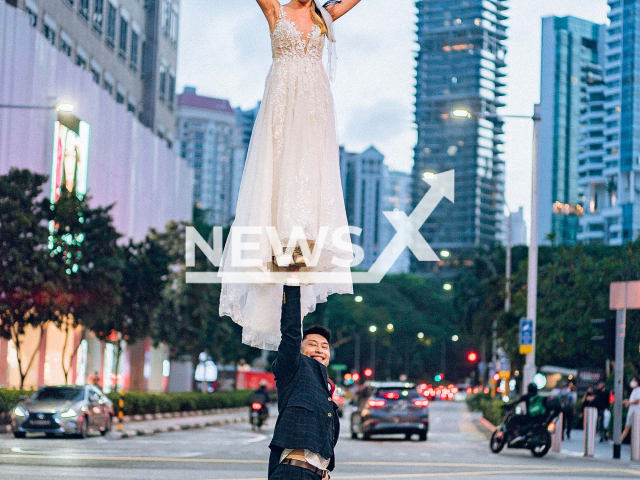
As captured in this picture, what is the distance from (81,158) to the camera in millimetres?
43906

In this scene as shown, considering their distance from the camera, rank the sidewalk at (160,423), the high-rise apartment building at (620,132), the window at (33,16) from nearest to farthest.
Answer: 1. the sidewalk at (160,423)
2. the window at (33,16)
3. the high-rise apartment building at (620,132)

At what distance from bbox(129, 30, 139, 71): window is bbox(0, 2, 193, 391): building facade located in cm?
456

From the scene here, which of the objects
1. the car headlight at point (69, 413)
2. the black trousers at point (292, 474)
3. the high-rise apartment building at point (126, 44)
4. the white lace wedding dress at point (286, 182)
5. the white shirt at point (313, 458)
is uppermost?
the high-rise apartment building at point (126, 44)

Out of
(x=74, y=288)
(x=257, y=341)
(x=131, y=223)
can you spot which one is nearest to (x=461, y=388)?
(x=131, y=223)

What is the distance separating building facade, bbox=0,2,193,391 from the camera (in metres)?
36.3

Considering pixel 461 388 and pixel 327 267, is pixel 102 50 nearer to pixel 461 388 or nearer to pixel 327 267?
pixel 327 267

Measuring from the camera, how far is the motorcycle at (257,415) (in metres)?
35.8

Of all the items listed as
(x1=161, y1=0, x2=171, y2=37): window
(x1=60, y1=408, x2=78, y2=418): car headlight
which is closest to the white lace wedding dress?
(x1=60, y1=408, x2=78, y2=418): car headlight

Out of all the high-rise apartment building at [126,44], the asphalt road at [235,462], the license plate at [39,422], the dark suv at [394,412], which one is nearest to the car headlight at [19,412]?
the license plate at [39,422]

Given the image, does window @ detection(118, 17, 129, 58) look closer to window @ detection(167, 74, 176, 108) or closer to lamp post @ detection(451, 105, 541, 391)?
window @ detection(167, 74, 176, 108)

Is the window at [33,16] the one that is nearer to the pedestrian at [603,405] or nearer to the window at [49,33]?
the window at [49,33]

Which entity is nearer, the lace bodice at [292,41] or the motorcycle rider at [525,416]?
the lace bodice at [292,41]

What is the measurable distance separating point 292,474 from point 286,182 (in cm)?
180

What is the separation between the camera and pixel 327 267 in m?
6.65
